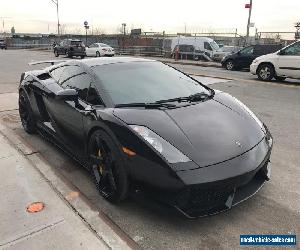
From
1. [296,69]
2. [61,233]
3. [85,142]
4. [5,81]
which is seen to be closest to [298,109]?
[296,69]

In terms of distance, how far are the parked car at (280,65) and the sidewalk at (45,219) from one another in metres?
9.97

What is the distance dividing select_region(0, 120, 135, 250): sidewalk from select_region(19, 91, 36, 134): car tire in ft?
4.47

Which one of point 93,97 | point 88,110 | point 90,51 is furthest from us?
point 90,51

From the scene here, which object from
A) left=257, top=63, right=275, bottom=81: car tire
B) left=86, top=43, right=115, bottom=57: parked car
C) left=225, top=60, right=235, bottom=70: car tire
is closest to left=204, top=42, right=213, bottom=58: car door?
left=225, top=60, right=235, bottom=70: car tire

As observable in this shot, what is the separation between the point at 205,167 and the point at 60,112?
2.26 meters

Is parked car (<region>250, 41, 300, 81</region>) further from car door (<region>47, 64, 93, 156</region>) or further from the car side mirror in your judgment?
the car side mirror

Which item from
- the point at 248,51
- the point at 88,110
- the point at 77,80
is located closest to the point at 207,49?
the point at 248,51

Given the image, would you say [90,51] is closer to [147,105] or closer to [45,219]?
[147,105]

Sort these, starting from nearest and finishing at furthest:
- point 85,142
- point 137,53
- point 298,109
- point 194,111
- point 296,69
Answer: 1. point 194,111
2. point 85,142
3. point 298,109
4. point 296,69
5. point 137,53

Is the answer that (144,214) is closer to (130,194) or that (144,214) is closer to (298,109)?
(130,194)

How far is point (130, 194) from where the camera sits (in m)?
3.14

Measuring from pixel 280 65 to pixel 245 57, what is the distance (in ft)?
20.1

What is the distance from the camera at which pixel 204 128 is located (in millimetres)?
3213

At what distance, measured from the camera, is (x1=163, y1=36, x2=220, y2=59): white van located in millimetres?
25734
